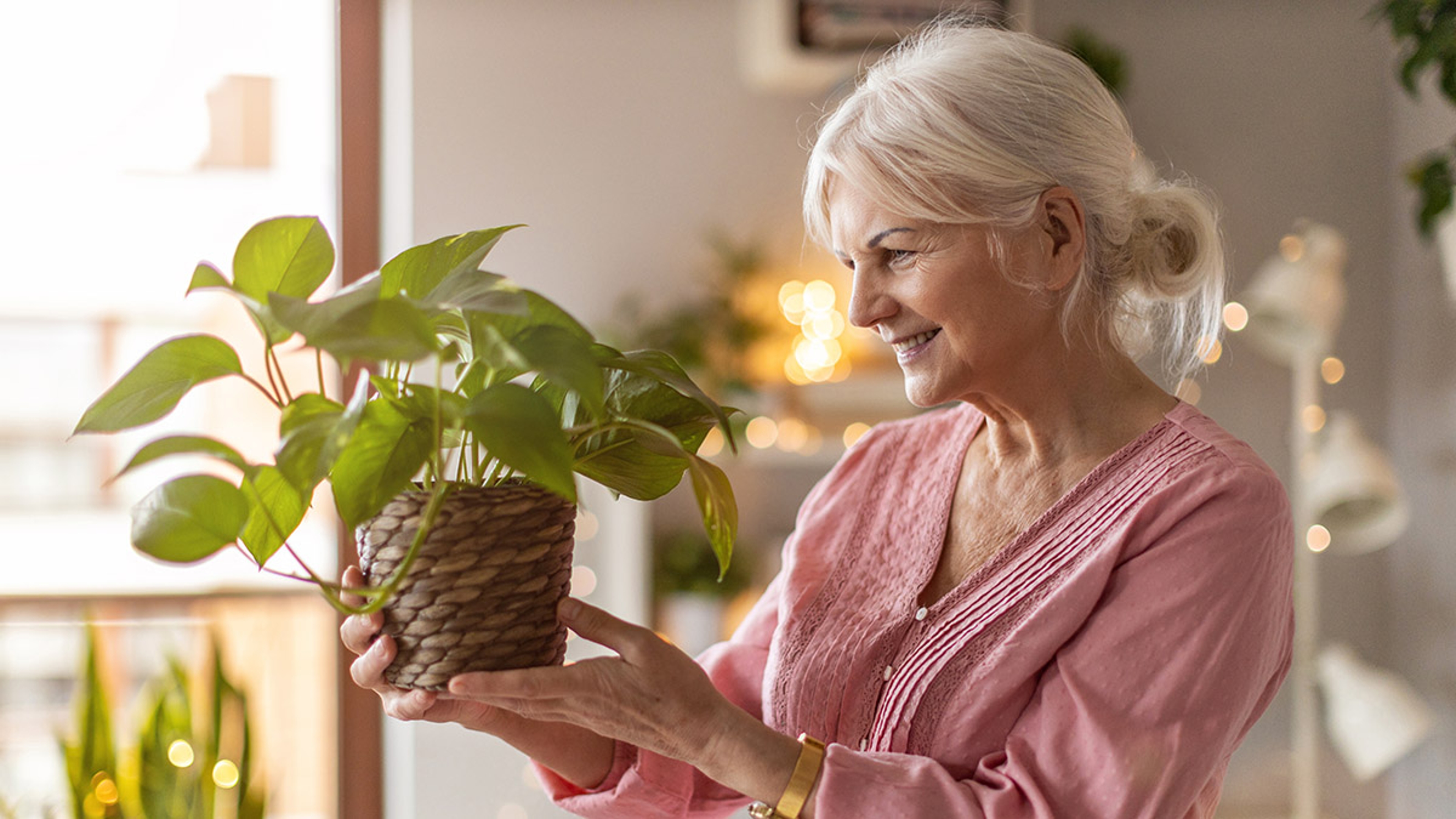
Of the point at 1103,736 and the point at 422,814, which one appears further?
the point at 422,814

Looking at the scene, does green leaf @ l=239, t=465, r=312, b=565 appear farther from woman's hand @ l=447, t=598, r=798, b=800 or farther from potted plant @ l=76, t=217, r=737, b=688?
woman's hand @ l=447, t=598, r=798, b=800

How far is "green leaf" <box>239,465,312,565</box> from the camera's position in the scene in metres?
0.70

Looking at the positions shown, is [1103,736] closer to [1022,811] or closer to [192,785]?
[1022,811]

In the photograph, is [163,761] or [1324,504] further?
[1324,504]

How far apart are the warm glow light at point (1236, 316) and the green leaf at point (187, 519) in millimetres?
2208

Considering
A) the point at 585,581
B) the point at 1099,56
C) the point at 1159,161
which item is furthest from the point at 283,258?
the point at 1159,161

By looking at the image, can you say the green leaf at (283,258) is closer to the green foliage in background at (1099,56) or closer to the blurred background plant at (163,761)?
the blurred background plant at (163,761)

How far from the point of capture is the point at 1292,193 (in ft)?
8.46

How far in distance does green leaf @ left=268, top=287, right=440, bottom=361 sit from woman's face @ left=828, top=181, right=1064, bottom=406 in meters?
0.49

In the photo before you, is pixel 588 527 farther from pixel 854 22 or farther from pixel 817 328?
pixel 854 22

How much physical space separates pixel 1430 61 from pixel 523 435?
1.88 meters

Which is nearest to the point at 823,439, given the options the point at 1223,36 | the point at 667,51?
the point at 667,51

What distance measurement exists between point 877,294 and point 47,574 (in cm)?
224

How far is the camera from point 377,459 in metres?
0.67
